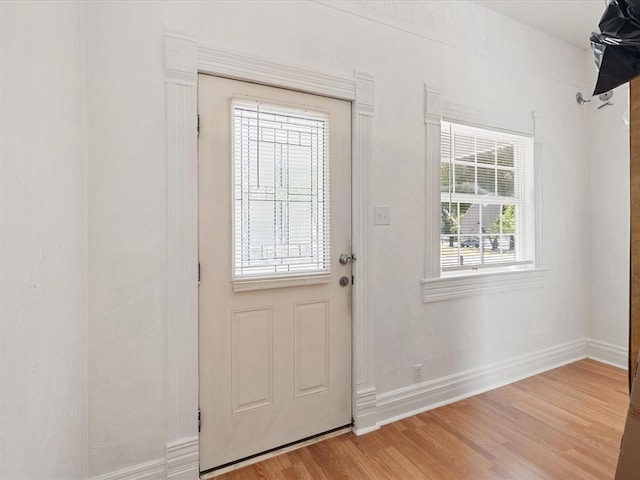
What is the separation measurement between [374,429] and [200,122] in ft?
6.78

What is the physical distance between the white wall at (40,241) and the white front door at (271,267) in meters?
0.56

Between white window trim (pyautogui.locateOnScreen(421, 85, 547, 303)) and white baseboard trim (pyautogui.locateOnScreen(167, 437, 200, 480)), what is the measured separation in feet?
5.43

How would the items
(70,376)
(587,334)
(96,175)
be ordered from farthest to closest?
(587,334), (96,175), (70,376)

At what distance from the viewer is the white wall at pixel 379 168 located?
1.61 meters

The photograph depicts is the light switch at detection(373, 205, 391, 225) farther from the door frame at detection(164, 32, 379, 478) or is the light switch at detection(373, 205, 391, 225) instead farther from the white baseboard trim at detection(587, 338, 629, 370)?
the white baseboard trim at detection(587, 338, 629, 370)

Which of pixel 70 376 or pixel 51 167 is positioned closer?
pixel 51 167

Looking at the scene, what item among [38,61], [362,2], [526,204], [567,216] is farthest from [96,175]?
[567,216]

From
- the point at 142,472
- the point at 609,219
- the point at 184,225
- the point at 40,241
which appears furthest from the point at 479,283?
the point at 40,241

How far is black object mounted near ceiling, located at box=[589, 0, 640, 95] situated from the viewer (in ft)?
3.02

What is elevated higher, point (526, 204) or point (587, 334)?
point (526, 204)

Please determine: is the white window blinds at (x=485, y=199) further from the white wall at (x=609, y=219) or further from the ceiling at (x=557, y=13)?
the ceiling at (x=557, y=13)

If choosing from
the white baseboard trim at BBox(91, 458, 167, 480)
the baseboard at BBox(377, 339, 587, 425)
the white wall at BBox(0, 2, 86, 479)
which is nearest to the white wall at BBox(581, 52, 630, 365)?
the baseboard at BBox(377, 339, 587, 425)

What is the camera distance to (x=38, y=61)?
3.05 feet

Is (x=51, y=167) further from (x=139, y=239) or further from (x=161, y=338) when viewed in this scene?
(x=161, y=338)
